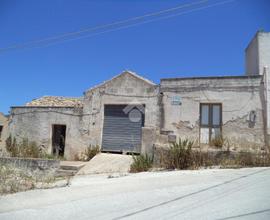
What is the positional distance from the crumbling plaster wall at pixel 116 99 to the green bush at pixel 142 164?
14.0 ft

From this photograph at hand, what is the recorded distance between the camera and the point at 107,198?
6.38 m

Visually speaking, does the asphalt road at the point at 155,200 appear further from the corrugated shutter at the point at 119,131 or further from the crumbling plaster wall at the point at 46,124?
the crumbling plaster wall at the point at 46,124

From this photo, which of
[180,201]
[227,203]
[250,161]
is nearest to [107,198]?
[180,201]

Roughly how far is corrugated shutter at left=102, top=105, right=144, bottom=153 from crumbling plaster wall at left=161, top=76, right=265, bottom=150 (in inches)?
65.4

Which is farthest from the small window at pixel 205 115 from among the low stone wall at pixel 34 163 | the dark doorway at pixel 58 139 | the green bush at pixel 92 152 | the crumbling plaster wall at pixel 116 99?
the dark doorway at pixel 58 139

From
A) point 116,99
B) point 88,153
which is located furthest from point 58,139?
point 116,99

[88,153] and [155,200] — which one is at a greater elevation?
[88,153]

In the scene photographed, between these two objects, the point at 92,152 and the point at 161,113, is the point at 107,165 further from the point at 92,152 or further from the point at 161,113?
the point at 161,113

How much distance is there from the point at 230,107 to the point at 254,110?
3.53 ft

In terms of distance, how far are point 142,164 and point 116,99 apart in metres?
5.98

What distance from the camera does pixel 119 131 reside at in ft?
52.4

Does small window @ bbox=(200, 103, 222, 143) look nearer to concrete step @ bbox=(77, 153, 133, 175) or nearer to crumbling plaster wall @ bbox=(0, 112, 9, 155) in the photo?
concrete step @ bbox=(77, 153, 133, 175)

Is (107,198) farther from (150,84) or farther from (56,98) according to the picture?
(56,98)

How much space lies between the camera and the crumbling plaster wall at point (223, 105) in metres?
14.3
